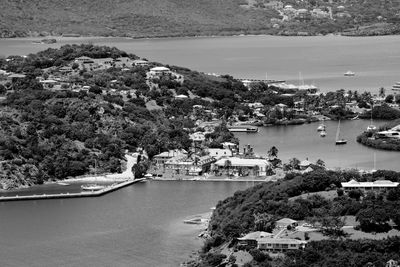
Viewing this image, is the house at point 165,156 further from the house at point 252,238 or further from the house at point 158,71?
the house at point 158,71

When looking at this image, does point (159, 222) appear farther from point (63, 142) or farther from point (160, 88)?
point (160, 88)

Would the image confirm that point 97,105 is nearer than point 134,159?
No

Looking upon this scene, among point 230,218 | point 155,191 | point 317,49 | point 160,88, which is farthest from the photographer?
point 317,49

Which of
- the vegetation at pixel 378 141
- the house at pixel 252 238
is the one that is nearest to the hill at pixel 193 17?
the vegetation at pixel 378 141

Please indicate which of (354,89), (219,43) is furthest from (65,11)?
(354,89)

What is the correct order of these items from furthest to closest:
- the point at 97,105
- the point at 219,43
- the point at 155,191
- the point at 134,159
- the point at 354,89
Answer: the point at 219,43 < the point at 354,89 < the point at 97,105 < the point at 134,159 < the point at 155,191

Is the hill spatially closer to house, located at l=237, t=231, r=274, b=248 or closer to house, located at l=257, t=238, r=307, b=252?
house, located at l=237, t=231, r=274, b=248

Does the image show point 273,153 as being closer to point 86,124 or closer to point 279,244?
point 86,124
